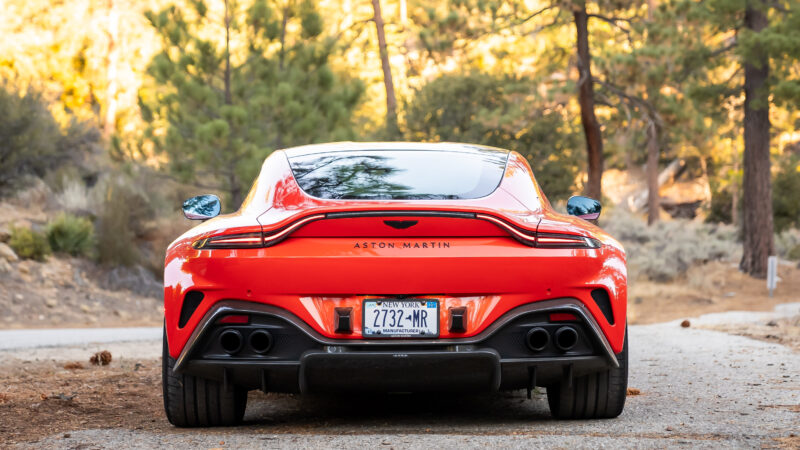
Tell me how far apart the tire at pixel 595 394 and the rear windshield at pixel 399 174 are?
42.2 inches

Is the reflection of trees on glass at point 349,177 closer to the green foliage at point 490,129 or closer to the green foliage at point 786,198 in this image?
the green foliage at point 490,129

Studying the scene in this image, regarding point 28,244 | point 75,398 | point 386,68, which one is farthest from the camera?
point 386,68

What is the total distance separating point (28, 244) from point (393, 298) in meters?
17.6

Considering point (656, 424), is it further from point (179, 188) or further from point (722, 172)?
point (722, 172)

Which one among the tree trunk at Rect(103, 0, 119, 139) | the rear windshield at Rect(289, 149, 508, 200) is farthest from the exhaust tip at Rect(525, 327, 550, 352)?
the tree trunk at Rect(103, 0, 119, 139)

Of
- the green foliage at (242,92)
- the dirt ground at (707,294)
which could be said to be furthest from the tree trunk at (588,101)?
the green foliage at (242,92)

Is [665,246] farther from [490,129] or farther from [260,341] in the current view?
[260,341]

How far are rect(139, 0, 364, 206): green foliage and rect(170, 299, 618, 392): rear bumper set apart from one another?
54.0 ft

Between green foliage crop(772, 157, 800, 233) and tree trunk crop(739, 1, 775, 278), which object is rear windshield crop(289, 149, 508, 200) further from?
green foliage crop(772, 157, 800, 233)

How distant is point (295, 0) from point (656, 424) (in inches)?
741

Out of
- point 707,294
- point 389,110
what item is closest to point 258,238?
point 707,294

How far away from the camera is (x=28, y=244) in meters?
20.8

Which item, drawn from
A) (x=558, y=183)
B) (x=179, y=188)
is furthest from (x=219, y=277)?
(x=558, y=183)

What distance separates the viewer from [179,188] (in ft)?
92.6
